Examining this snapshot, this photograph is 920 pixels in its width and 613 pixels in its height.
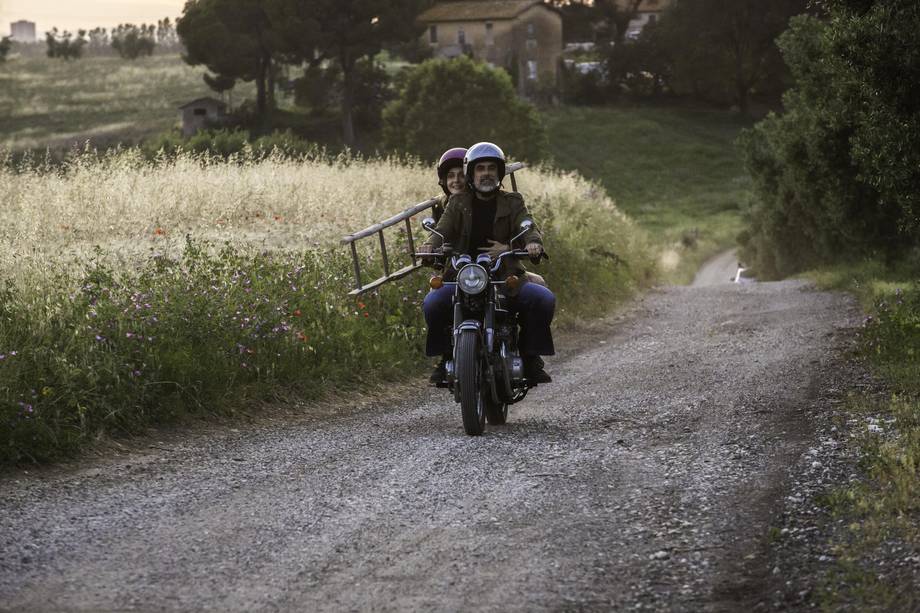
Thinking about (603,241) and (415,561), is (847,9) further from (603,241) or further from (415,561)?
(603,241)

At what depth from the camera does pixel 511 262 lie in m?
9.16

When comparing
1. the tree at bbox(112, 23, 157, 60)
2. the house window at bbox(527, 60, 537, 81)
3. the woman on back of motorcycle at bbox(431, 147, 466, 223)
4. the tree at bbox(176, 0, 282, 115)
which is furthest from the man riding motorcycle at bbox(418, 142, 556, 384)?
the tree at bbox(112, 23, 157, 60)

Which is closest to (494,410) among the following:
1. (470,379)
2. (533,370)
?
(533,370)

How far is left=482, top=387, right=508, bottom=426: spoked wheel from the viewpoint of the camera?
30.1 feet

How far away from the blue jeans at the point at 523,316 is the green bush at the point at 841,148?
393cm

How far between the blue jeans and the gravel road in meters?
0.64

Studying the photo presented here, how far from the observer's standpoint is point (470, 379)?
27.9 feet

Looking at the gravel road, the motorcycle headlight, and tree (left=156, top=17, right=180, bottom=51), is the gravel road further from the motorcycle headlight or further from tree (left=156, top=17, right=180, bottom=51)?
tree (left=156, top=17, right=180, bottom=51)

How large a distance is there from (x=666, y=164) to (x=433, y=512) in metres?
73.9

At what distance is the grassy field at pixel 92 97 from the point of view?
68250 millimetres

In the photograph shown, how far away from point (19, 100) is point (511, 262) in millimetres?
83016

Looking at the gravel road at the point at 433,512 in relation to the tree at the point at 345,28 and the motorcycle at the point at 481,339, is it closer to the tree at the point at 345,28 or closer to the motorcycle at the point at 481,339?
the motorcycle at the point at 481,339

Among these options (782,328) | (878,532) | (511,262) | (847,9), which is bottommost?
(782,328)

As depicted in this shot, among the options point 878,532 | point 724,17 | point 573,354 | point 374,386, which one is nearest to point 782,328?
point 573,354
